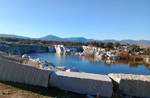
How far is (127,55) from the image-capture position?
122 ft

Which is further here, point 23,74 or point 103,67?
point 103,67

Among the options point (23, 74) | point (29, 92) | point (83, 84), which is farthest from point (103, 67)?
point (29, 92)

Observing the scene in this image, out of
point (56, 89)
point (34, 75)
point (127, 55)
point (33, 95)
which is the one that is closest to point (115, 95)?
point (56, 89)

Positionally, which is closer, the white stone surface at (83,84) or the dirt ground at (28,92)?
the dirt ground at (28,92)

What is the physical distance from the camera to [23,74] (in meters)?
4.39

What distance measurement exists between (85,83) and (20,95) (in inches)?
83.2

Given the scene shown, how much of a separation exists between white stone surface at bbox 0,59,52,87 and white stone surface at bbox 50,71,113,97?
32 cm

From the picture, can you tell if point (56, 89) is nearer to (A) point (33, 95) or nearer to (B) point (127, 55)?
(A) point (33, 95)

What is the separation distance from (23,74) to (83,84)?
7.65 ft

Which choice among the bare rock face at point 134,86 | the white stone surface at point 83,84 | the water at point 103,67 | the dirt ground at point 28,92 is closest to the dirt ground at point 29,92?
the dirt ground at point 28,92

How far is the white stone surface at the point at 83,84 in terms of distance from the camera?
388 cm

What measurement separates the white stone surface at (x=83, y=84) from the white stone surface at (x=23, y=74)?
324 mm

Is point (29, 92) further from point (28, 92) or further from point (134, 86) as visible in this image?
point (134, 86)

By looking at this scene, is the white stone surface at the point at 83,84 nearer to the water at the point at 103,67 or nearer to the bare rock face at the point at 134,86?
the bare rock face at the point at 134,86
